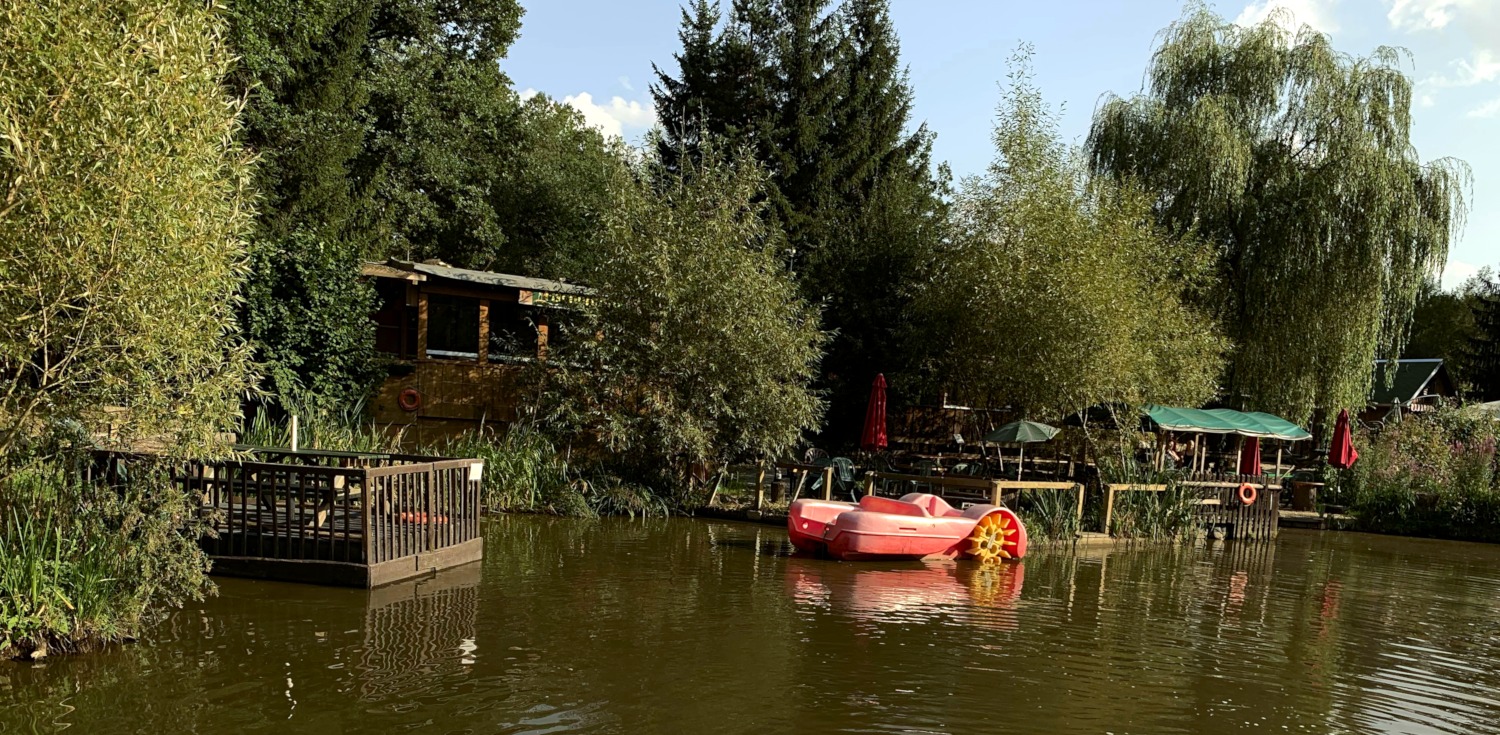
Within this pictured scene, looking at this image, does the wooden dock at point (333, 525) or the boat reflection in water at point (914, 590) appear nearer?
the wooden dock at point (333, 525)

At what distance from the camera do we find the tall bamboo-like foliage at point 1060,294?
21.0 meters

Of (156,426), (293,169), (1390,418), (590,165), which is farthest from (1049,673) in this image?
(590,165)

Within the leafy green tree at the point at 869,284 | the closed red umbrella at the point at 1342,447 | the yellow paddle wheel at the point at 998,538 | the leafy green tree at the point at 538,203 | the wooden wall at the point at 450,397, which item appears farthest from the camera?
the leafy green tree at the point at 538,203

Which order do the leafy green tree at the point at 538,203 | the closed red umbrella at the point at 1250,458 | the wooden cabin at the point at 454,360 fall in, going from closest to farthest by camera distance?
Answer: the wooden cabin at the point at 454,360, the closed red umbrella at the point at 1250,458, the leafy green tree at the point at 538,203

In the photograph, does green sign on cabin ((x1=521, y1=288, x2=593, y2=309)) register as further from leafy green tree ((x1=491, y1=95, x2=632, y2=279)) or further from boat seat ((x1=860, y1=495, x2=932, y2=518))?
leafy green tree ((x1=491, y1=95, x2=632, y2=279))

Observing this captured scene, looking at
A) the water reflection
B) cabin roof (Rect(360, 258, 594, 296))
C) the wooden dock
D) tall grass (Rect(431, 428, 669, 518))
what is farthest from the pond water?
cabin roof (Rect(360, 258, 594, 296))

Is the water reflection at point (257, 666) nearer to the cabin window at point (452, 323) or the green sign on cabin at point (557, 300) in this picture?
the green sign on cabin at point (557, 300)

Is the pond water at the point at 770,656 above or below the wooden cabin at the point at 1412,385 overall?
below

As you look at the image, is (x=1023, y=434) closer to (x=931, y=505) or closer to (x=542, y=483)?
(x=931, y=505)

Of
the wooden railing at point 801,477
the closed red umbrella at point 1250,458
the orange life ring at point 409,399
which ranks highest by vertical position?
the orange life ring at point 409,399

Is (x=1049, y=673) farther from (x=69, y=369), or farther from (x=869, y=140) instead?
(x=869, y=140)

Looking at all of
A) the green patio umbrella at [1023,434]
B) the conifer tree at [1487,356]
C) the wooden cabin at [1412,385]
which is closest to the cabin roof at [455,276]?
the green patio umbrella at [1023,434]

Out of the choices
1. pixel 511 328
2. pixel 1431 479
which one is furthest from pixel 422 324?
pixel 1431 479

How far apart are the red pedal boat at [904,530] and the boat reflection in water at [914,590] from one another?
0.20 meters
